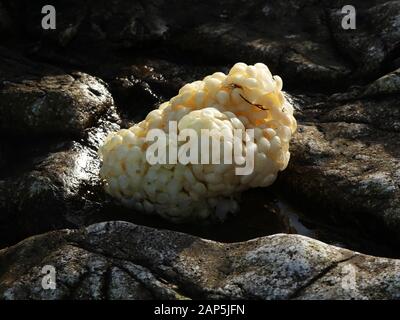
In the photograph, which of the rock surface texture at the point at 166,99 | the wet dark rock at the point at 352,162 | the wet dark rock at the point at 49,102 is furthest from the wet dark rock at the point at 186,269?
the wet dark rock at the point at 49,102

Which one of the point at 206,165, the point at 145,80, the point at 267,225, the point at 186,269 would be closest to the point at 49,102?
the point at 145,80

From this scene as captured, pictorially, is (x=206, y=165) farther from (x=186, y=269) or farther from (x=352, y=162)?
(x=352, y=162)

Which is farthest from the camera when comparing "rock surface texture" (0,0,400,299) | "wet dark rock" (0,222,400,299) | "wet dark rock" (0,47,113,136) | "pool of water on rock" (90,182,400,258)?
"wet dark rock" (0,47,113,136)

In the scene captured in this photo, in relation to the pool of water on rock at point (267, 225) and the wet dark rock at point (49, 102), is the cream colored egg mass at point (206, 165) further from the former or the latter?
the wet dark rock at point (49, 102)

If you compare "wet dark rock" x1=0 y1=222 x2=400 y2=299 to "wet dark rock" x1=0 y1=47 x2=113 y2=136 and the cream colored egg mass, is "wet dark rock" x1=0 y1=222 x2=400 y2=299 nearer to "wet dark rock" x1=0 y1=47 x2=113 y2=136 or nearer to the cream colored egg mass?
the cream colored egg mass

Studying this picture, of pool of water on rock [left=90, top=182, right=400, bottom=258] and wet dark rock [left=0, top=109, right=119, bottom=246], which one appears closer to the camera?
pool of water on rock [left=90, top=182, right=400, bottom=258]

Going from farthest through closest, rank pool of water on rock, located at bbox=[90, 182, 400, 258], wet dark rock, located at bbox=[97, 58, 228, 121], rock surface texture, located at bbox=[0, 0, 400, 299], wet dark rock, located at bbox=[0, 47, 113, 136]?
wet dark rock, located at bbox=[97, 58, 228, 121] < wet dark rock, located at bbox=[0, 47, 113, 136] < pool of water on rock, located at bbox=[90, 182, 400, 258] < rock surface texture, located at bbox=[0, 0, 400, 299]

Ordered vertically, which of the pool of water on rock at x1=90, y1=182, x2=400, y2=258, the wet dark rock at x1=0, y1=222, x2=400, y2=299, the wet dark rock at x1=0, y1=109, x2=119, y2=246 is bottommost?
the wet dark rock at x1=0, y1=222, x2=400, y2=299

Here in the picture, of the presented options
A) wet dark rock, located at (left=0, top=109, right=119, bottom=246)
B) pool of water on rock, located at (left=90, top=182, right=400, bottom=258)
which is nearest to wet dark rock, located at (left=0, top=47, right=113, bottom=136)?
wet dark rock, located at (left=0, top=109, right=119, bottom=246)
